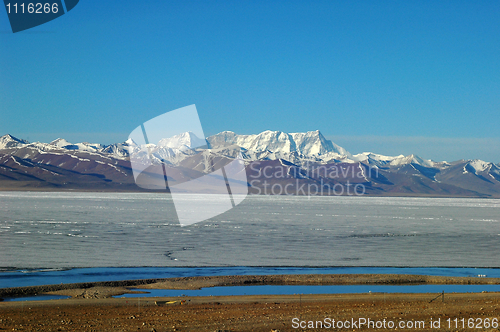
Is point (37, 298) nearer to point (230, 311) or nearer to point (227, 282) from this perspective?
point (230, 311)

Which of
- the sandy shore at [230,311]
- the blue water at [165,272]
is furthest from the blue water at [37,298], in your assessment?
the blue water at [165,272]

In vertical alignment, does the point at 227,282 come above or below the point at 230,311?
below

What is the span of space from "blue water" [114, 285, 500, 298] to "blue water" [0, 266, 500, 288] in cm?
331

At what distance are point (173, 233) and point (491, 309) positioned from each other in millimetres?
35397

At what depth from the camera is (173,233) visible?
49.1 m

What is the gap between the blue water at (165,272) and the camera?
2486 cm

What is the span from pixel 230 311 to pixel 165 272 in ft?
35.2

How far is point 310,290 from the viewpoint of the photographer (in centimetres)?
2381

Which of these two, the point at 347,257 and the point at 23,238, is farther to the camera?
the point at 23,238

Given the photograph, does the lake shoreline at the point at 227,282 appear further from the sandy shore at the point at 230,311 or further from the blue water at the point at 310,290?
the blue water at the point at 310,290

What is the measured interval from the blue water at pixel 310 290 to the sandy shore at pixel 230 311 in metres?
1.30

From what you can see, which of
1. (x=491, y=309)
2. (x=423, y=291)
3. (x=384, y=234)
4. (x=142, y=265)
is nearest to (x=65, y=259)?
(x=142, y=265)

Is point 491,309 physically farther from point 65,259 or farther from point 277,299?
point 65,259

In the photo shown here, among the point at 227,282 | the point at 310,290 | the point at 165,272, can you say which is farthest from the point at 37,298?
the point at 310,290
